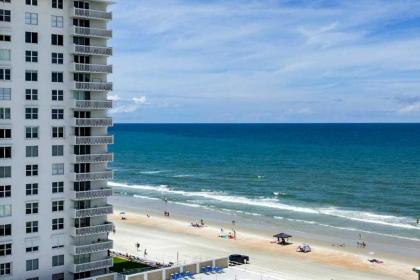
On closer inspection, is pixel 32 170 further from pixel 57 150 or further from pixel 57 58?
pixel 57 58

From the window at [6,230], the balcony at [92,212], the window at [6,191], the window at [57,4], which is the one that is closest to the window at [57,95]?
the window at [57,4]

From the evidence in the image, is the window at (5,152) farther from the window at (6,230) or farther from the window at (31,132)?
the window at (6,230)

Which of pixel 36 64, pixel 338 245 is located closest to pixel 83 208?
pixel 36 64

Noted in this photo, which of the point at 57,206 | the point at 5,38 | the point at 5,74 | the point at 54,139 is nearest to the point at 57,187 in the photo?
the point at 57,206

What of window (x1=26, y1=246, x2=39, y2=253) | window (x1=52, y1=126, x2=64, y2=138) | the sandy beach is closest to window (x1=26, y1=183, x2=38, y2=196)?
window (x1=52, y1=126, x2=64, y2=138)

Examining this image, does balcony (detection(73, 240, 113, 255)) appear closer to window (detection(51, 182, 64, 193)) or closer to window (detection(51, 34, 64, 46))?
window (detection(51, 182, 64, 193))
